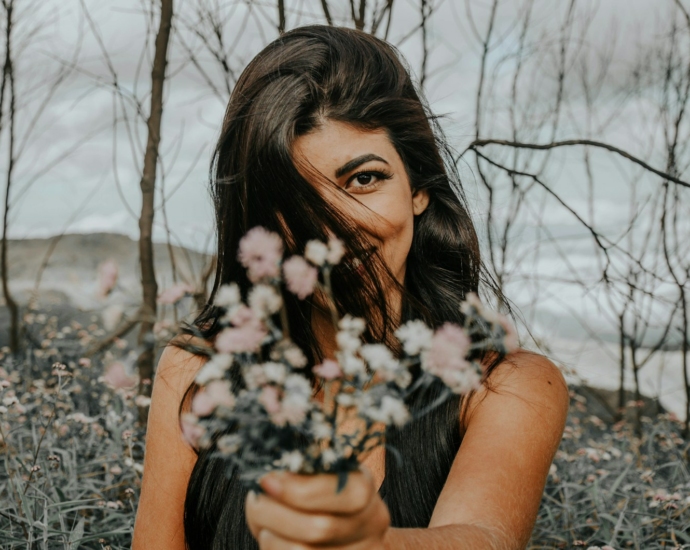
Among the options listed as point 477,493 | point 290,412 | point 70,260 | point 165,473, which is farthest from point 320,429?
point 70,260

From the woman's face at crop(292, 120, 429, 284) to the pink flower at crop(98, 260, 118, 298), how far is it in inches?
28.4

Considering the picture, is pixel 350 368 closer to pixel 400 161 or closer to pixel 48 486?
pixel 400 161

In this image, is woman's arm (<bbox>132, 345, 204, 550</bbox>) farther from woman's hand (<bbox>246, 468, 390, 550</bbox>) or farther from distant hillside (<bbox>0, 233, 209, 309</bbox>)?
distant hillside (<bbox>0, 233, 209, 309</bbox>)

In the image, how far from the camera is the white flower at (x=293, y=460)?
55 cm

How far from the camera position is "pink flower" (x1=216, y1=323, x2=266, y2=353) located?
52cm

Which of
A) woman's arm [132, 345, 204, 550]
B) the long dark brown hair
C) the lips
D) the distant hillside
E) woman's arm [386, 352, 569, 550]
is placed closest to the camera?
woman's arm [386, 352, 569, 550]

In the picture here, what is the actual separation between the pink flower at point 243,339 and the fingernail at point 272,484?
0.13m

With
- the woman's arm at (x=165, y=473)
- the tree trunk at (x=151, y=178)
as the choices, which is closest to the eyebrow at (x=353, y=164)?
the woman's arm at (x=165, y=473)

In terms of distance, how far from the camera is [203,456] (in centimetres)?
153

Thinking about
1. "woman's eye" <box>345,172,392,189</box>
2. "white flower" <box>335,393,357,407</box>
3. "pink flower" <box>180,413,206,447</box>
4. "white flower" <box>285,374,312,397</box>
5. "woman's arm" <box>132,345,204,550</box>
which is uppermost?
"woman's eye" <box>345,172,392,189</box>

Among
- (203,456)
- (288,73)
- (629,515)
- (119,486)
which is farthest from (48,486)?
(629,515)

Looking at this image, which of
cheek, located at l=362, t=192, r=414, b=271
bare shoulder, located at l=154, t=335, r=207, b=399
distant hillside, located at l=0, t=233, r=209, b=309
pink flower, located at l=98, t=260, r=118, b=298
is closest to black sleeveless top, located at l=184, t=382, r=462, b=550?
bare shoulder, located at l=154, t=335, r=207, b=399

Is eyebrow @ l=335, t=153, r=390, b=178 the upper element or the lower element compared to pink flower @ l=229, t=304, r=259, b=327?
upper

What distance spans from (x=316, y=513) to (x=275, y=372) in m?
0.16
